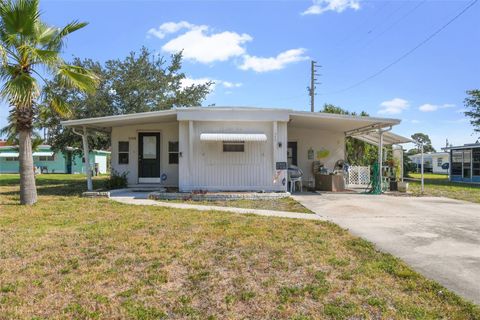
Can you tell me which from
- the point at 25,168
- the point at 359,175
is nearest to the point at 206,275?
the point at 25,168

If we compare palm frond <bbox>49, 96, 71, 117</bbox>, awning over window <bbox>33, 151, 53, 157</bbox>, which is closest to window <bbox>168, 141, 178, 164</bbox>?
palm frond <bbox>49, 96, 71, 117</bbox>

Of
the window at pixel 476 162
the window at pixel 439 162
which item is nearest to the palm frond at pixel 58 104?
the window at pixel 476 162

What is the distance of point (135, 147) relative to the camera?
544 inches

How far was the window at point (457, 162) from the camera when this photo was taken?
930 inches

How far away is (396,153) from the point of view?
48.8 feet

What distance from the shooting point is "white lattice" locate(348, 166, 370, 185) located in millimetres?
16016

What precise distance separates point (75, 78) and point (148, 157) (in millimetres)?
5289

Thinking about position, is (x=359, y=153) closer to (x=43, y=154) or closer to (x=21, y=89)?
(x=21, y=89)

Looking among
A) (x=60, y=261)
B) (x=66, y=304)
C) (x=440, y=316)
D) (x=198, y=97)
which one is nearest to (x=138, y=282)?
(x=66, y=304)

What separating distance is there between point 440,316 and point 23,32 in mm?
9641

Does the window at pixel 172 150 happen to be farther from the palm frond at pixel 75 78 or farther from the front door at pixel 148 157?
the palm frond at pixel 75 78

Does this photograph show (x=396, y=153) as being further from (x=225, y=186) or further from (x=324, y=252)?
(x=324, y=252)

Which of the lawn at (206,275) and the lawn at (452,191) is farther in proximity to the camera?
the lawn at (452,191)

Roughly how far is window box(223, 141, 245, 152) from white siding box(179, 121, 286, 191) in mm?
103
